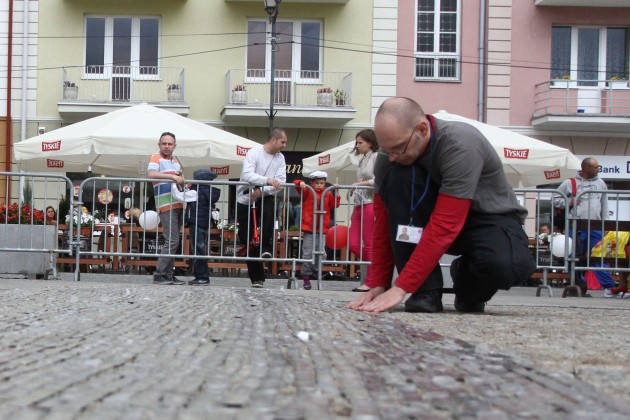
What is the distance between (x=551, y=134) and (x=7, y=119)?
12.9m

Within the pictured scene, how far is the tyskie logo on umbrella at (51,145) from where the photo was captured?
14.3 metres

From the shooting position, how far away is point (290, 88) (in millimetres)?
23922

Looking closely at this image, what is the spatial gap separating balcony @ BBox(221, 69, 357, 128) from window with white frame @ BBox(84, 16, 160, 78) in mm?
2014

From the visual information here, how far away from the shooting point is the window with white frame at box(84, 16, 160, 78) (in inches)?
939

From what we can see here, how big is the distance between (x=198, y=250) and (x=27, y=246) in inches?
71.7

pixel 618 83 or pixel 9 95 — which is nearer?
pixel 9 95

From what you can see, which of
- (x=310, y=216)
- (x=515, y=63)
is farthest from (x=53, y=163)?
(x=515, y=63)

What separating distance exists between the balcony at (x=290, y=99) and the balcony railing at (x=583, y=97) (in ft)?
15.1

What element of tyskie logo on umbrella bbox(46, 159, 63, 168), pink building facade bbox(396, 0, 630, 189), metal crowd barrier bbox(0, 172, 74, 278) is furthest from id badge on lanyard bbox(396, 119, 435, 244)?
pink building facade bbox(396, 0, 630, 189)

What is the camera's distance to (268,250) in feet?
33.3

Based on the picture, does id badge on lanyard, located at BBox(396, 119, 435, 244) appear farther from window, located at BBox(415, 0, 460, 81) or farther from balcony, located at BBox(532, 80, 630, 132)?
window, located at BBox(415, 0, 460, 81)

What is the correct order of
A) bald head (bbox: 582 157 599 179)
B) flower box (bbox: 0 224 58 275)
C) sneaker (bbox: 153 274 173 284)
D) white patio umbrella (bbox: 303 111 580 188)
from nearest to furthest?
sneaker (bbox: 153 274 173 284), flower box (bbox: 0 224 58 275), bald head (bbox: 582 157 599 179), white patio umbrella (bbox: 303 111 580 188)

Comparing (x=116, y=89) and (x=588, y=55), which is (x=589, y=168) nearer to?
(x=588, y=55)

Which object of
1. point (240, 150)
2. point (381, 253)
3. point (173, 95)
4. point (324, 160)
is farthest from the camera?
point (173, 95)
